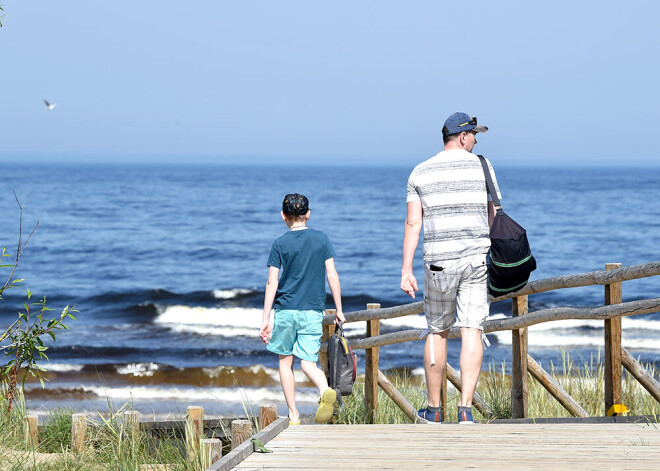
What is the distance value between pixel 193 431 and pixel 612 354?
9.59ft

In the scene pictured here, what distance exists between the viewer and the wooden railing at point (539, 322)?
19.5 feet

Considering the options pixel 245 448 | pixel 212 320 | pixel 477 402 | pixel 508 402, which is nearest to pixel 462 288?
pixel 245 448

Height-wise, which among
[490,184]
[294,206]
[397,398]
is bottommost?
[397,398]

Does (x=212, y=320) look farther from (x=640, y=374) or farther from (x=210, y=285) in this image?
(x=640, y=374)

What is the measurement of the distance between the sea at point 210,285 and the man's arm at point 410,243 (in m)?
2.22

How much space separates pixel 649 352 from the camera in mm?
16812

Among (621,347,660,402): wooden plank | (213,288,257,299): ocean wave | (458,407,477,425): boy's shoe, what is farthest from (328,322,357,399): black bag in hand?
(213,288,257,299): ocean wave

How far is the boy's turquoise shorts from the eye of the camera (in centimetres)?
585

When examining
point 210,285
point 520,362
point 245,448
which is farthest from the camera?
point 210,285

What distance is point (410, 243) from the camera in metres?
5.38

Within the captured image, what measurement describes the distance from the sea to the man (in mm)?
2349

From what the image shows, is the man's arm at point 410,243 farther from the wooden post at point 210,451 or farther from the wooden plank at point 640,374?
the wooden plank at point 640,374

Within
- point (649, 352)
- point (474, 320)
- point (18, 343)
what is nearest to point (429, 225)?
point (474, 320)

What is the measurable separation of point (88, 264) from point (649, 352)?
1946cm
